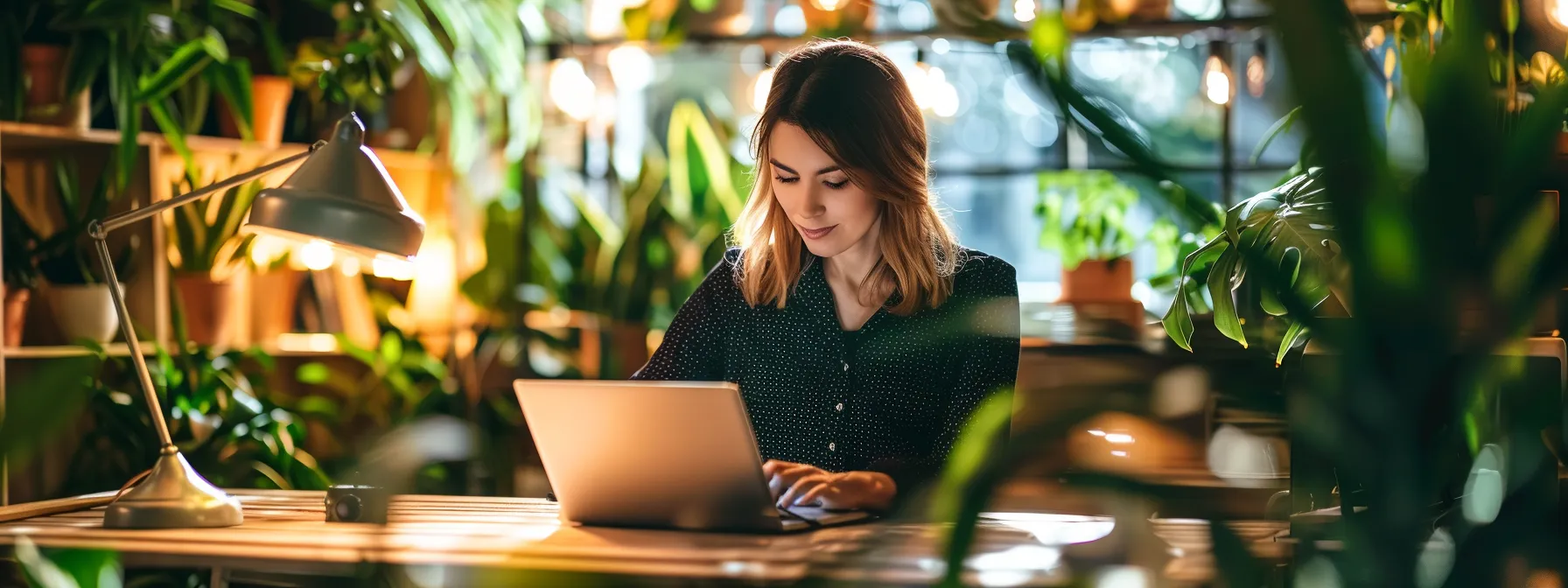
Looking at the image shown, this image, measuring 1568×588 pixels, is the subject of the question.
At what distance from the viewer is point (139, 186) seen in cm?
332

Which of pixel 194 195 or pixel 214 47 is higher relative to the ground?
pixel 214 47

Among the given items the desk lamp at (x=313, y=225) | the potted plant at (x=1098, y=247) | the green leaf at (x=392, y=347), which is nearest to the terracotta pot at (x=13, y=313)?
the green leaf at (x=392, y=347)

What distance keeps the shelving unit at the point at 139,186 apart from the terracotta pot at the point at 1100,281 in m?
2.10

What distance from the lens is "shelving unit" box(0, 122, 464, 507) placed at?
120 inches

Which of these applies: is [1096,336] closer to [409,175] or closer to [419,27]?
[419,27]

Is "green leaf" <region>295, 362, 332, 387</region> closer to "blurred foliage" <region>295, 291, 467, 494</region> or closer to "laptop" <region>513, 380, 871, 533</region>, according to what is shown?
"blurred foliage" <region>295, 291, 467, 494</region>

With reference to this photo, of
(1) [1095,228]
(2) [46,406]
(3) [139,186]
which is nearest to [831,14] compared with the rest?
(1) [1095,228]

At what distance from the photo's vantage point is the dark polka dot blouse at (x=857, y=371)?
1944 mm

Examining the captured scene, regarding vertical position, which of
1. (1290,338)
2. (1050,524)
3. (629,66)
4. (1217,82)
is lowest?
(1050,524)

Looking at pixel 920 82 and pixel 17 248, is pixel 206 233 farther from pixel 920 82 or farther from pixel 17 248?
pixel 920 82

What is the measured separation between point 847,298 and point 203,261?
197cm

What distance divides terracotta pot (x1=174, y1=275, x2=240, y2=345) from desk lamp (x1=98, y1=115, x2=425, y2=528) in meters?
1.84

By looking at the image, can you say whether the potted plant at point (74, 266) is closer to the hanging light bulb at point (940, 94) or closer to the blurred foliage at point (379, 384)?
the blurred foliage at point (379, 384)

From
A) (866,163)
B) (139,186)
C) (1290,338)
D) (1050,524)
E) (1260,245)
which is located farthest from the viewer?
(139,186)
